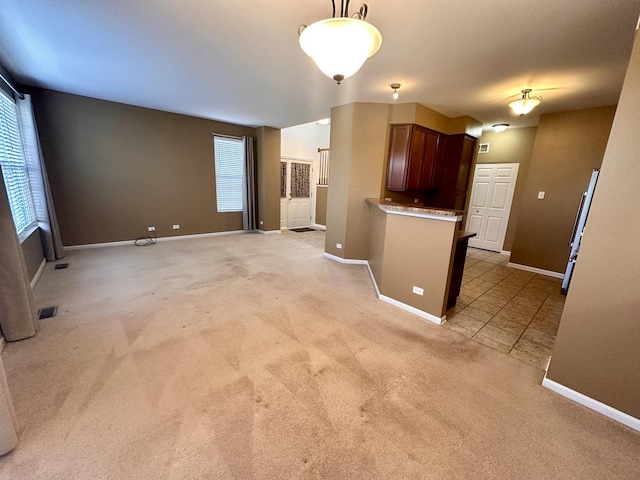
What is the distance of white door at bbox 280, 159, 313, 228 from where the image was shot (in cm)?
749

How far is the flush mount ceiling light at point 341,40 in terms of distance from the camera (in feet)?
4.62

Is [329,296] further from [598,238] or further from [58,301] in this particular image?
[58,301]

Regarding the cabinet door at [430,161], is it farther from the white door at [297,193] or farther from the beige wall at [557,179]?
the white door at [297,193]

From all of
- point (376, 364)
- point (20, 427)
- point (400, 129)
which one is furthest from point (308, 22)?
point (20, 427)

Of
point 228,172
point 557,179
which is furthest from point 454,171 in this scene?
point 228,172

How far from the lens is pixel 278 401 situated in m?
1.68

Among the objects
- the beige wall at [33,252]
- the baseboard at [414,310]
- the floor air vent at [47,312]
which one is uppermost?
the beige wall at [33,252]

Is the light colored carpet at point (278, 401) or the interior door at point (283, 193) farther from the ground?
the interior door at point (283, 193)

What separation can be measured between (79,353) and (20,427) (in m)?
0.67

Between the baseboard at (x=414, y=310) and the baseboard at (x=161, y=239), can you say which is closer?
the baseboard at (x=414, y=310)

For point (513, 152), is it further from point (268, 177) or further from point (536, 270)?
point (268, 177)

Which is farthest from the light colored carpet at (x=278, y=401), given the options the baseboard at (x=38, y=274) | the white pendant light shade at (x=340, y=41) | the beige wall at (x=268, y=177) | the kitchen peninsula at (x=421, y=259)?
the beige wall at (x=268, y=177)

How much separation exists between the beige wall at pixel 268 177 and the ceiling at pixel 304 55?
2240 millimetres

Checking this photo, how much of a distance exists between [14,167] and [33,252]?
1.17 meters
